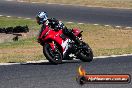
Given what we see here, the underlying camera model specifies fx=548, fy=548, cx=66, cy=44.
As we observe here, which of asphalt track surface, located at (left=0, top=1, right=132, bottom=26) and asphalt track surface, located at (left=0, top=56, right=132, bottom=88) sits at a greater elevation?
asphalt track surface, located at (left=0, top=56, right=132, bottom=88)

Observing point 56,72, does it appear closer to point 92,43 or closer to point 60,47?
point 60,47

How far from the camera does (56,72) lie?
13727 millimetres

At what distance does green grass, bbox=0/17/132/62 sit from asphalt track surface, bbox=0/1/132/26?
252cm

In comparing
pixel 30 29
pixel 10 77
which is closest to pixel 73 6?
pixel 30 29

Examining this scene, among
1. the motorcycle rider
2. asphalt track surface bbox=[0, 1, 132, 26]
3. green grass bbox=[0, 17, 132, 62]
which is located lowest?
asphalt track surface bbox=[0, 1, 132, 26]

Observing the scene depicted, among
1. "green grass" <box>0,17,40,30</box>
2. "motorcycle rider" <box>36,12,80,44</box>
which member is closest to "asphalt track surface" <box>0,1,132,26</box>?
"green grass" <box>0,17,40,30</box>

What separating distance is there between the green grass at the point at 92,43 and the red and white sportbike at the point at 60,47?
125 centimetres

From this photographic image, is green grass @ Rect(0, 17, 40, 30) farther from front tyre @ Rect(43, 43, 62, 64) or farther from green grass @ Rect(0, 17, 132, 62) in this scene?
front tyre @ Rect(43, 43, 62, 64)

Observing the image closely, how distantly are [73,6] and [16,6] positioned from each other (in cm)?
420

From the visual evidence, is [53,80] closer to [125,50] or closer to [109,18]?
[125,50]

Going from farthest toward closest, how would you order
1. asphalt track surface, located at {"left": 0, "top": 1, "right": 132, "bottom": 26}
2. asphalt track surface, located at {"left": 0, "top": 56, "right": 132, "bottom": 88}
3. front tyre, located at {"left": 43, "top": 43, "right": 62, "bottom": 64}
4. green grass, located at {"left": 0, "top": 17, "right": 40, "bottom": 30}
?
asphalt track surface, located at {"left": 0, "top": 1, "right": 132, "bottom": 26} → green grass, located at {"left": 0, "top": 17, "right": 40, "bottom": 30} → front tyre, located at {"left": 43, "top": 43, "right": 62, "bottom": 64} → asphalt track surface, located at {"left": 0, "top": 56, "right": 132, "bottom": 88}

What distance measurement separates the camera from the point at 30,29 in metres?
27.7

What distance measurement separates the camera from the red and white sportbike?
1549 centimetres

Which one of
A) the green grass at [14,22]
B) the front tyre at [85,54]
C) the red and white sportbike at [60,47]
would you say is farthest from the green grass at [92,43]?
the front tyre at [85,54]
